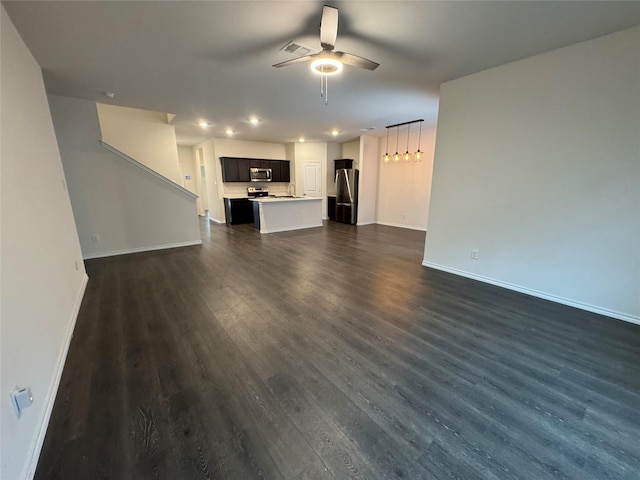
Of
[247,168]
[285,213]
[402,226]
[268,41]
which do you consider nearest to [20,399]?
[268,41]

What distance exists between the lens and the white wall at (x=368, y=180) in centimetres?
755

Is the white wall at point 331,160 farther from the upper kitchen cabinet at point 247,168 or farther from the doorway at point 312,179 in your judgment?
the upper kitchen cabinet at point 247,168

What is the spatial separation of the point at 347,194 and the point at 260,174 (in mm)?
2940

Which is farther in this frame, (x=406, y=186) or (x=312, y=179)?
(x=312, y=179)

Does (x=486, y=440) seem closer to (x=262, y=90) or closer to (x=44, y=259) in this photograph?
(x=44, y=259)

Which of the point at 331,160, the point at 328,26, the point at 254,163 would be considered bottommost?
the point at 254,163

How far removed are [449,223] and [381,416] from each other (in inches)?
119

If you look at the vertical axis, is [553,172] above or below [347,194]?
above

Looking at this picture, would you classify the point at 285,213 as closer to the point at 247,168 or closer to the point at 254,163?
the point at 247,168

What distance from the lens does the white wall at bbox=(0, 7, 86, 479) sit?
120cm

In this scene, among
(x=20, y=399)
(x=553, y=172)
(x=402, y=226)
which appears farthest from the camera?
(x=402, y=226)

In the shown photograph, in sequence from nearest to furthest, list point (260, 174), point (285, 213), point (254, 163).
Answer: point (285, 213) → point (254, 163) → point (260, 174)

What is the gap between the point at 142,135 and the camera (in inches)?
223

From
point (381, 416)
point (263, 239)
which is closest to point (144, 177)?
point (263, 239)
